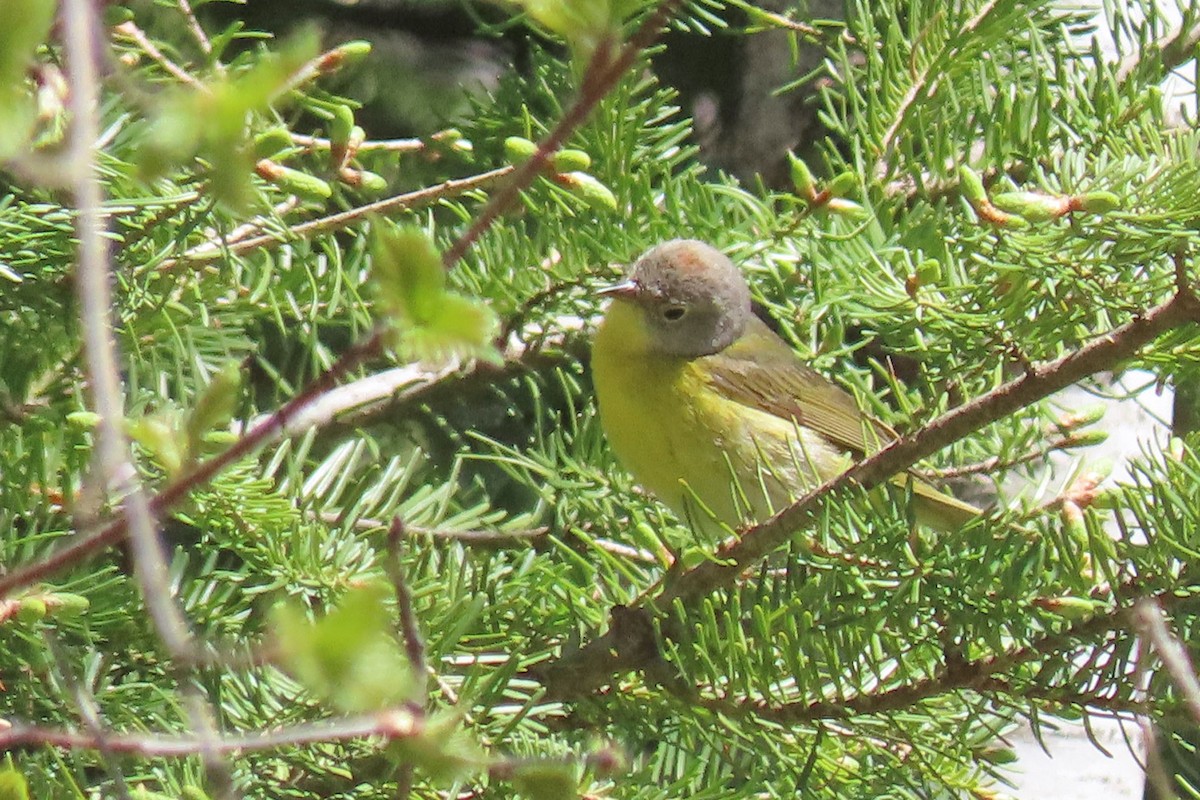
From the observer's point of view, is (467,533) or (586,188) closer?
(586,188)

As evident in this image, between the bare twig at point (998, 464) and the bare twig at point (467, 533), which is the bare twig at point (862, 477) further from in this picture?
the bare twig at point (998, 464)

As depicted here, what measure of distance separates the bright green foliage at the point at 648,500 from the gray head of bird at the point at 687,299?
0.43 meters

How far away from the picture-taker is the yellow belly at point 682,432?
190 centimetres

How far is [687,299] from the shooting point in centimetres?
222

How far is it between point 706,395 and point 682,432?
13 centimetres

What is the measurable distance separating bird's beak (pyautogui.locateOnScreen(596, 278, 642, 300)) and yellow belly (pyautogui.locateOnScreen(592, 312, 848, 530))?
0.08m

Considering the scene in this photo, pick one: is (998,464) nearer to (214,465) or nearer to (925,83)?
(925,83)

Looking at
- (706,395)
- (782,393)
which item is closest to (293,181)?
(706,395)

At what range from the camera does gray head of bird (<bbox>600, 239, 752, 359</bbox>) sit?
6.82 ft

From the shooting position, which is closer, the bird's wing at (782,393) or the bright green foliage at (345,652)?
the bright green foliage at (345,652)

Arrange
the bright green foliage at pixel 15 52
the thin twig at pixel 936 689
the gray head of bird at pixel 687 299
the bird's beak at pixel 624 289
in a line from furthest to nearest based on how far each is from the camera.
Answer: the gray head of bird at pixel 687 299, the bird's beak at pixel 624 289, the thin twig at pixel 936 689, the bright green foliage at pixel 15 52

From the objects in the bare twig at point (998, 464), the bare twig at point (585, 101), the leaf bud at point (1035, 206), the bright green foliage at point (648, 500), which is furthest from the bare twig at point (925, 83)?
the bare twig at point (585, 101)

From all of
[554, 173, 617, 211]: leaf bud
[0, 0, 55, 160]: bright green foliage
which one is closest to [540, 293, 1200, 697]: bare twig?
[554, 173, 617, 211]: leaf bud

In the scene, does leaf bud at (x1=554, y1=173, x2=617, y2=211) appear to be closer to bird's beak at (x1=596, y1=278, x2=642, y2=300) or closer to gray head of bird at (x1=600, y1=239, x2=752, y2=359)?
bird's beak at (x1=596, y1=278, x2=642, y2=300)
